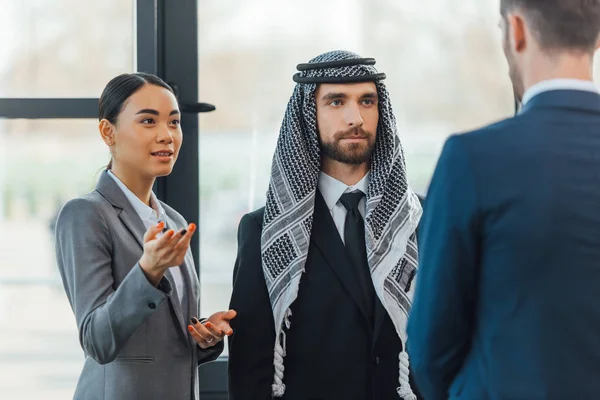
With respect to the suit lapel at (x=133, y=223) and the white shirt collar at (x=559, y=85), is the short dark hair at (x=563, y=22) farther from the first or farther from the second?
the suit lapel at (x=133, y=223)

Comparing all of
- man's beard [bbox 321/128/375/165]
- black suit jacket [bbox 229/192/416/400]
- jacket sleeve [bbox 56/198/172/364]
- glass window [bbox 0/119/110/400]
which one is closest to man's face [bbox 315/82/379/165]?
man's beard [bbox 321/128/375/165]

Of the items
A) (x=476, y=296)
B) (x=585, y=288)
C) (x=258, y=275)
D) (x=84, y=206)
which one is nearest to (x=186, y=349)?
(x=258, y=275)

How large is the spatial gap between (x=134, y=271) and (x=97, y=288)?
0.15m

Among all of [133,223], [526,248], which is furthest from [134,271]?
[526,248]

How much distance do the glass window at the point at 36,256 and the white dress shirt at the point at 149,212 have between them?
2.27ft

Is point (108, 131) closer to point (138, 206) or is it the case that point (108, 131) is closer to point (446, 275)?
point (138, 206)

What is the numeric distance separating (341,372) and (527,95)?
101 centimetres

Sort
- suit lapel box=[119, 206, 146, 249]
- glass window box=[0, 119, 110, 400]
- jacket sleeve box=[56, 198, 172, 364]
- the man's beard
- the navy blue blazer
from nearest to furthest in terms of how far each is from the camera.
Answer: the navy blue blazer → jacket sleeve box=[56, 198, 172, 364] → suit lapel box=[119, 206, 146, 249] → the man's beard → glass window box=[0, 119, 110, 400]

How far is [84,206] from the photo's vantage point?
2.14 meters

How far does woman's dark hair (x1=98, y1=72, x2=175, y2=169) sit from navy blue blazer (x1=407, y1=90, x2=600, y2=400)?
107cm

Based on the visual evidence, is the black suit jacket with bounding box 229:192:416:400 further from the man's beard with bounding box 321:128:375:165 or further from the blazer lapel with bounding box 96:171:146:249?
the blazer lapel with bounding box 96:171:146:249

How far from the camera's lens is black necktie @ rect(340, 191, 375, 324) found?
228cm

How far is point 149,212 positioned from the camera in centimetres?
230

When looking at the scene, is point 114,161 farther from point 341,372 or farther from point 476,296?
point 476,296
